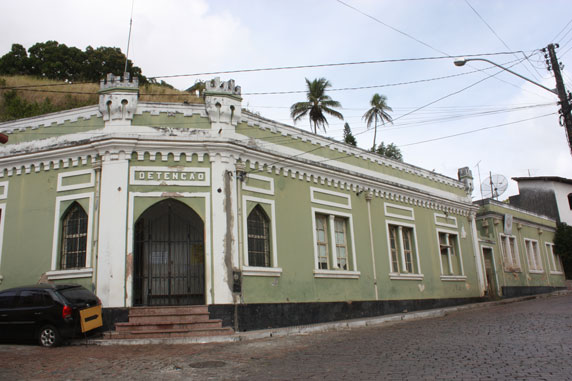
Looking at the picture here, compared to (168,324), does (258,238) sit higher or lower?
higher

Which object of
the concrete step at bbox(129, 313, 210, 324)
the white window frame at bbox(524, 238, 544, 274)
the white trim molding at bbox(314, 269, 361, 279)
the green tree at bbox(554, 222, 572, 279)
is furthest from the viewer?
the green tree at bbox(554, 222, 572, 279)

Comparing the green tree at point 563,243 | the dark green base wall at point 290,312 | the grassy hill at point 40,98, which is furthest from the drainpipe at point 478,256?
the grassy hill at point 40,98

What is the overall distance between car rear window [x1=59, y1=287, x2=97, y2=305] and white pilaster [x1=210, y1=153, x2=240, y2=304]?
308 cm

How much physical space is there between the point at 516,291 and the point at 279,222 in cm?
1848

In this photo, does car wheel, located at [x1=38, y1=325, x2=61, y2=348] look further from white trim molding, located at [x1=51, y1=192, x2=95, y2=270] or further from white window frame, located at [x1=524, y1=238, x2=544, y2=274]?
white window frame, located at [x1=524, y1=238, x2=544, y2=274]

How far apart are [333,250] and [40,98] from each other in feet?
78.7

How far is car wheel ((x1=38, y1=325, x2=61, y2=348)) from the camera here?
1141 cm

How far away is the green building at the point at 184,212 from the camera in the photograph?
13513 millimetres

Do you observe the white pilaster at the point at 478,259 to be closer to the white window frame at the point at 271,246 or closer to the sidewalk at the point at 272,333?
the sidewalk at the point at 272,333

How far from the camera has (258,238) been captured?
15.1 m

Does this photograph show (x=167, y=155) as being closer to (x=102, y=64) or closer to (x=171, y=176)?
(x=171, y=176)

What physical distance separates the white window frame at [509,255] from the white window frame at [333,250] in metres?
13.5

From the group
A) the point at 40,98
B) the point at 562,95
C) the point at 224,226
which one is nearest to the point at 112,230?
the point at 224,226

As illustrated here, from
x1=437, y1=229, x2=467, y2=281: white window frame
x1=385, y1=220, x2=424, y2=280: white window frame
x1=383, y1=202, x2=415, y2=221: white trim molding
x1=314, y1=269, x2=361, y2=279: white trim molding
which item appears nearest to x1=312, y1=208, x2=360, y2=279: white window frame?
x1=314, y1=269, x2=361, y2=279: white trim molding
